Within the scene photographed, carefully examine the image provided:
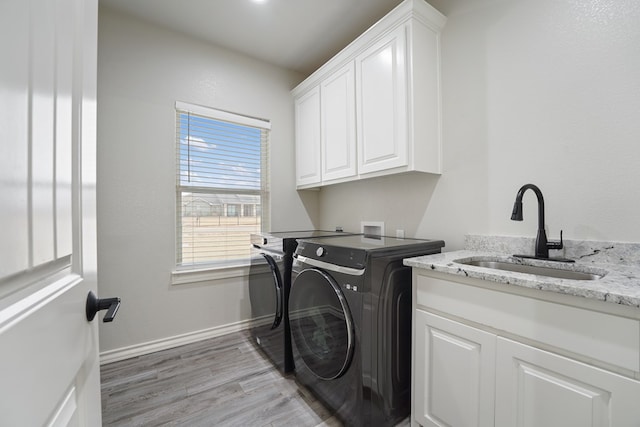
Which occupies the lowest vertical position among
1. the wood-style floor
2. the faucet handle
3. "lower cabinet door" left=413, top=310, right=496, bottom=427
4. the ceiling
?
the wood-style floor

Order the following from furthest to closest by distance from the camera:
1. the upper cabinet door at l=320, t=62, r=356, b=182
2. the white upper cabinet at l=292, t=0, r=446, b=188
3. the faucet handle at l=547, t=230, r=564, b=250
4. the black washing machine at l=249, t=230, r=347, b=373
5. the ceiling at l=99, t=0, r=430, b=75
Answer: the upper cabinet door at l=320, t=62, r=356, b=182, the ceiling at l=99, t=0, r=430, b=75, the black washing machine at l=249, t=230, r=347, b=373, the white upper cabinet at l=292, t=0, r=446, b=188, the faucet handle at l=547, t=230, r=564, b=250

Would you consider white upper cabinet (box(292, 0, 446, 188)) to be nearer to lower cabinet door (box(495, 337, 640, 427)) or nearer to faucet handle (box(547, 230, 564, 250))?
faucet handle (box(547, 230, 564, 250))

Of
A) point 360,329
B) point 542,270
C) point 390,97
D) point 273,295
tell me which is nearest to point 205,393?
point 273,295

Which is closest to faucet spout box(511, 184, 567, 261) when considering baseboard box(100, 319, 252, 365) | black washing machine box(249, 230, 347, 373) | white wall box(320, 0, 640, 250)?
white wall box(320, 0, 640, 250)

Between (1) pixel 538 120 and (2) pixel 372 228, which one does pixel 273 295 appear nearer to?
(2) pixel 372 228

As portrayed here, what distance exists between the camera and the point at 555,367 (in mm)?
931

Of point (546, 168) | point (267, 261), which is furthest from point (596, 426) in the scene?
point (267, 261)

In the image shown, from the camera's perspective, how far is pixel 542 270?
134 centimetres

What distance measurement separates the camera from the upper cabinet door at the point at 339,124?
85.2 inches

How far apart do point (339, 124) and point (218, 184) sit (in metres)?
1.26

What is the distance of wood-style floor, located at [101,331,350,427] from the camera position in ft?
4.96

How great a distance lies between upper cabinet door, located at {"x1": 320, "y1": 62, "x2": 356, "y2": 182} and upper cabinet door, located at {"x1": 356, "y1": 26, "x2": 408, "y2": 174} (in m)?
0.08

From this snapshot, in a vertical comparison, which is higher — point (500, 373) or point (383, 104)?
point (383, 104)

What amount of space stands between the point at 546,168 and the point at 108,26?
3179 millimetres
